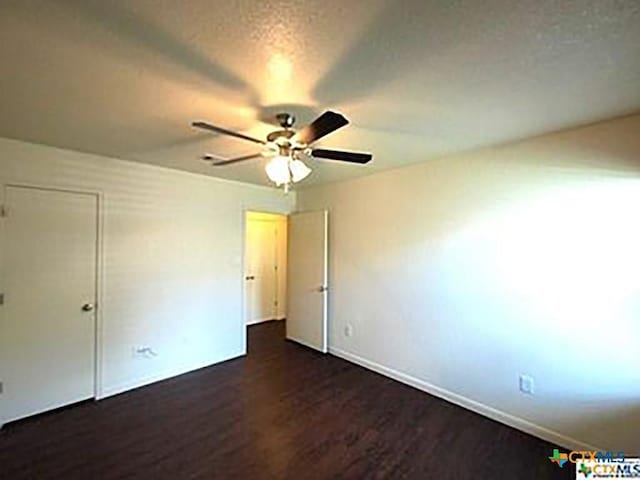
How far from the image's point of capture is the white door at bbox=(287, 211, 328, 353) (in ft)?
15.3

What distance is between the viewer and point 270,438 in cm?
265

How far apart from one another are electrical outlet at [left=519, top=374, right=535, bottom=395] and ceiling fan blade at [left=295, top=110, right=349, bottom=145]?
2.54 m

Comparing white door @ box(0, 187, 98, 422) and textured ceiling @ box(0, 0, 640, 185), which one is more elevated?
textured ceiling @ box(0, 0, 640, 185)

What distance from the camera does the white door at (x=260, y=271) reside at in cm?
632

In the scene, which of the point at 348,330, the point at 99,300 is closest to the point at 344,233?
the point at 348,330

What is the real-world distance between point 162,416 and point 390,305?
8.31ft

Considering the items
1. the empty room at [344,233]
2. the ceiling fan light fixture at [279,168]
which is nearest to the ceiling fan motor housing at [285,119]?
the empty room at [344,233]

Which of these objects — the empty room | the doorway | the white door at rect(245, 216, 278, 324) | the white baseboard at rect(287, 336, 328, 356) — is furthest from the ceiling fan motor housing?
the white door at rect(245, 216, 278, 324)

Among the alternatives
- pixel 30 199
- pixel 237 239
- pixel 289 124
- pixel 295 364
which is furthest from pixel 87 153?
pixel 295 364

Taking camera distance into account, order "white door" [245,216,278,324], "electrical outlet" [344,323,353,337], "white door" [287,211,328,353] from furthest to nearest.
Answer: "white door" [245,216,278,324] → "white door" [287,211,328,353] → "electrical outlet" [344,323,353,337]

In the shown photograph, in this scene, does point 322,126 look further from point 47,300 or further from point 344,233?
point 47,300

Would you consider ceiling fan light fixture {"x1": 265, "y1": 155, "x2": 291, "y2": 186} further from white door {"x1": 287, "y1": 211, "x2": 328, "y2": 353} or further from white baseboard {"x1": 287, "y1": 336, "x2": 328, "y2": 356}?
white baseboard {"x1": 287, "y1": 336, "x2": 328, "y2": 356}

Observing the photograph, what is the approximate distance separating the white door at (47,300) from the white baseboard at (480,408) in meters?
2.99

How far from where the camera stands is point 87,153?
3191 mm
